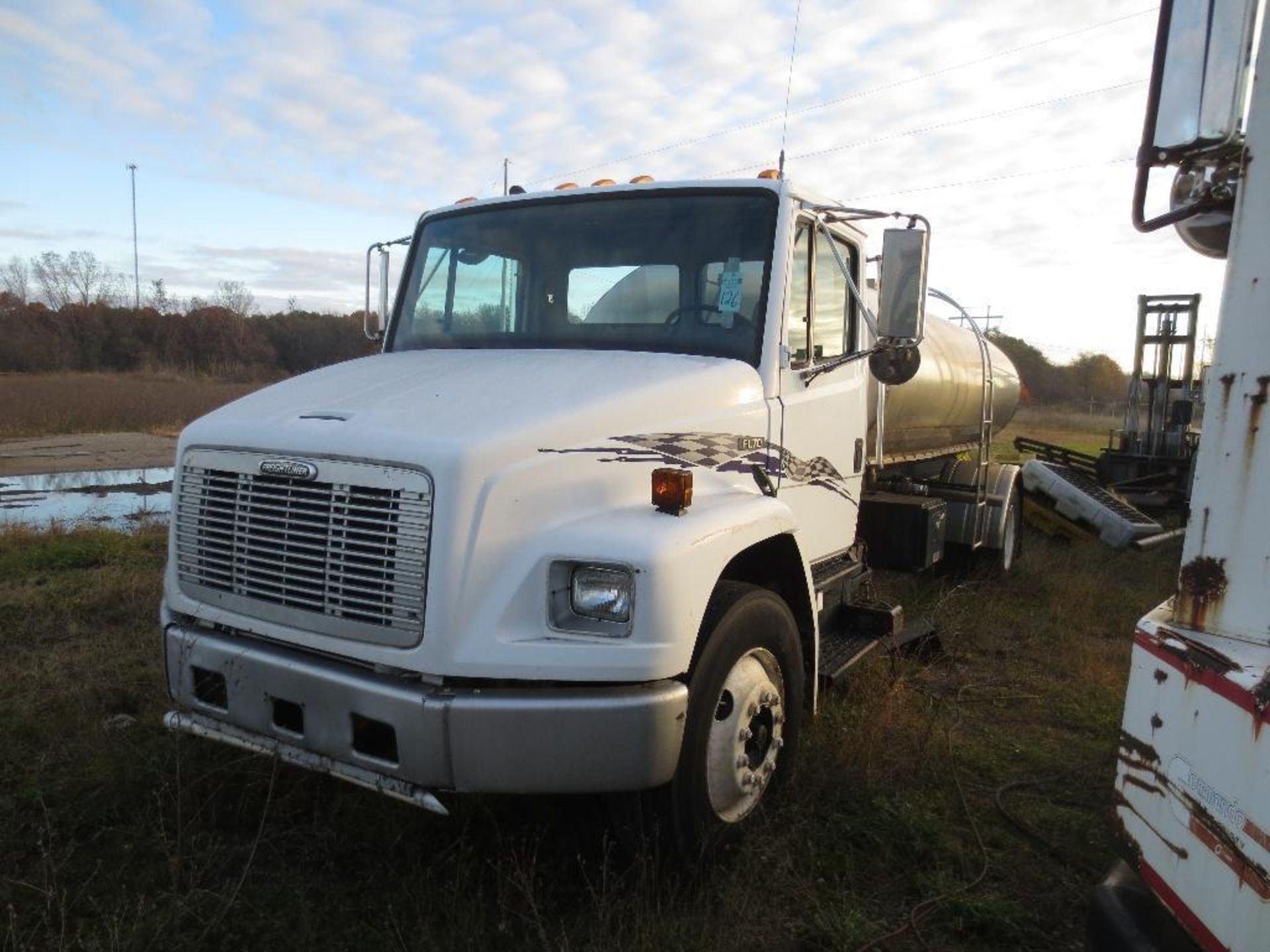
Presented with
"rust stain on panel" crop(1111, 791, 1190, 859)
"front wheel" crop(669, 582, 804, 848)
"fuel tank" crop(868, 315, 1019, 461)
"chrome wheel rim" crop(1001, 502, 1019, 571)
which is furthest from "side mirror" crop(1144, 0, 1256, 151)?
"chrome wheel rim" crop(1001, 502, 1019, 571)

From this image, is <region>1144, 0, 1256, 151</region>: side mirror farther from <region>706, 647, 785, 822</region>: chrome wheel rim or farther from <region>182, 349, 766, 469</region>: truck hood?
<region>706, 647, 785, 822</region>: chrome wheel rim

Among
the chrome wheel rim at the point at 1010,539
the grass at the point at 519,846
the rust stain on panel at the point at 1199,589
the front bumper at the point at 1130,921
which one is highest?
the rust stain on panel at the point at 1199,589

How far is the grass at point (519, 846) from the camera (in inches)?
116

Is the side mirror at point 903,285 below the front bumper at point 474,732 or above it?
above

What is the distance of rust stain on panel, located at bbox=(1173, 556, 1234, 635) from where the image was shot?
6.46 ft

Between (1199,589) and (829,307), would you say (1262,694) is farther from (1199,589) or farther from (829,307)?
(829,307)

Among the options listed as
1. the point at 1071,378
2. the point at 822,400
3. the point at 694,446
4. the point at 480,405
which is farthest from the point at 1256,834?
the point at 1071,378

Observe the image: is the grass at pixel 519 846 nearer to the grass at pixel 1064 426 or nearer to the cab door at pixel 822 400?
the cab door at pixel 822 400

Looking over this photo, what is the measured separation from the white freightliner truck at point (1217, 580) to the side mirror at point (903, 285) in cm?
174

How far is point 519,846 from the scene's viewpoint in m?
3.51

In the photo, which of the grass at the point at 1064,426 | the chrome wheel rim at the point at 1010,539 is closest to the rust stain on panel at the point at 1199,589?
the chrome wheel rim at the point at 1010,539

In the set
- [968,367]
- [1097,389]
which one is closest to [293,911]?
[968,367]

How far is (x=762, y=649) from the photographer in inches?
139

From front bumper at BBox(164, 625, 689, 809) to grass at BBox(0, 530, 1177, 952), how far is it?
0.45 metres
